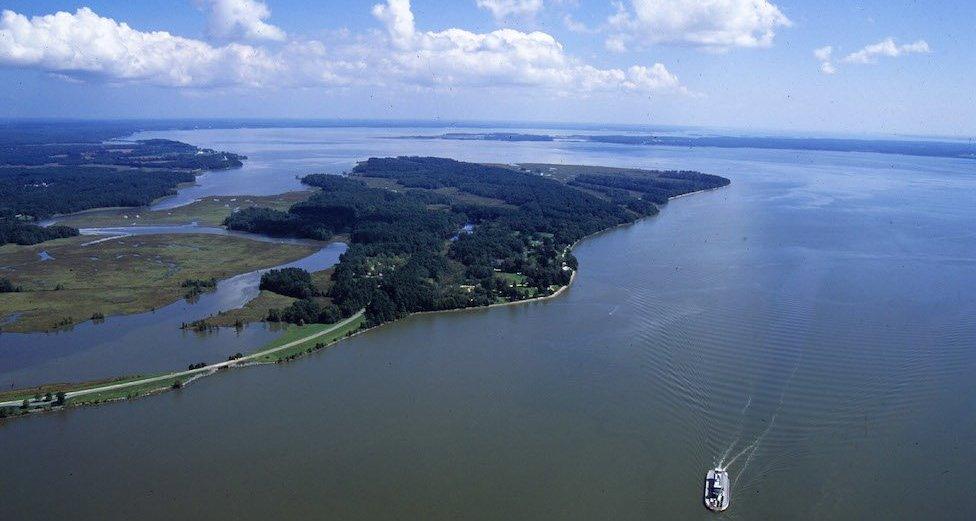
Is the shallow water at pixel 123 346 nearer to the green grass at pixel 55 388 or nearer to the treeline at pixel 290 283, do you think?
the green grass at pixel 55 388

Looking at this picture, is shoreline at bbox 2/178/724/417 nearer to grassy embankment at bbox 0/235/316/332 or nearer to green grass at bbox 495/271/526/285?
green grass at bbox 495/271/526/285

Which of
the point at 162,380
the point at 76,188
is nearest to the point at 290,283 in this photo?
the point at 162,380

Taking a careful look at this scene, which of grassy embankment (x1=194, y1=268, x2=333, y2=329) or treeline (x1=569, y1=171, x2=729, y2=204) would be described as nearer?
grassy embankment (x1=194, y1=268, x2=333, y2=329)

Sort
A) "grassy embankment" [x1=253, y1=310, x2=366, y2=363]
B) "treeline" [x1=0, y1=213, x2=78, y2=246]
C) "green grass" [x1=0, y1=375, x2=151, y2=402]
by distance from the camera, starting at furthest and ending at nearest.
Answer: "treeline" [x1=0, y1=213, x2=78, y2=246] < "grassy embankment" [x1=253, y1=310, x2=366, y2=363] < "green grass" [x1=0, y1=375, x2=151, y2=402]

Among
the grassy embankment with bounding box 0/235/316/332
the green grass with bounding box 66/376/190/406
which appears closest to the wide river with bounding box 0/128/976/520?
the green grass with bounding box 66/376/190/406

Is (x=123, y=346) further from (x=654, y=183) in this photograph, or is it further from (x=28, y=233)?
(x=654, y=183)
